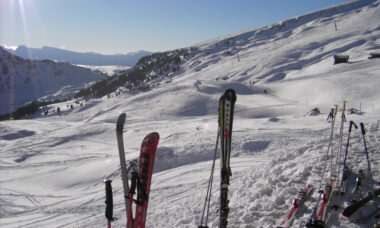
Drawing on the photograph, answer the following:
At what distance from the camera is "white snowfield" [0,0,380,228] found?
7145 millimetres

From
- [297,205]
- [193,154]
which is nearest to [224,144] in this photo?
[297,205]

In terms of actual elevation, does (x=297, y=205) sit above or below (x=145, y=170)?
below

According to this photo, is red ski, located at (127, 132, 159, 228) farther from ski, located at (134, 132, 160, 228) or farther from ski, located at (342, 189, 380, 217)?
ski, located at (342, 189, 380, 217)

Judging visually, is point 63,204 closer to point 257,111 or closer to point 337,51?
point 257,111

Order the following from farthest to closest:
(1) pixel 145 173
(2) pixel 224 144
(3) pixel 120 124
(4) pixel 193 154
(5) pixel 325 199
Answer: (4) pixel 193 154, (5) pixel 325 199, (2) pixel 224 144, (1) pixel 145 173, (3) pixel 120 124

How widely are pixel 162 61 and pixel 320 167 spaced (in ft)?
414

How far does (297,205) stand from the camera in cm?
576

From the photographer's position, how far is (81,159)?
19984 mm

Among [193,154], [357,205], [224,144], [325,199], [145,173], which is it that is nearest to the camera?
[145,173]

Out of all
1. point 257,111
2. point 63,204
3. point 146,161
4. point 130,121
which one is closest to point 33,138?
point 130,121

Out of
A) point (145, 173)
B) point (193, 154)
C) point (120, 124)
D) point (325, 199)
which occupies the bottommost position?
point (193, 154)

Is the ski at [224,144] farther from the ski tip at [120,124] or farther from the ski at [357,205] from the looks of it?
the ski at [357,205]

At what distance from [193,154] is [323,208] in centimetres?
1055

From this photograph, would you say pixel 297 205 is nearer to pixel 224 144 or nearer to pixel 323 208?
pixel 323 208
